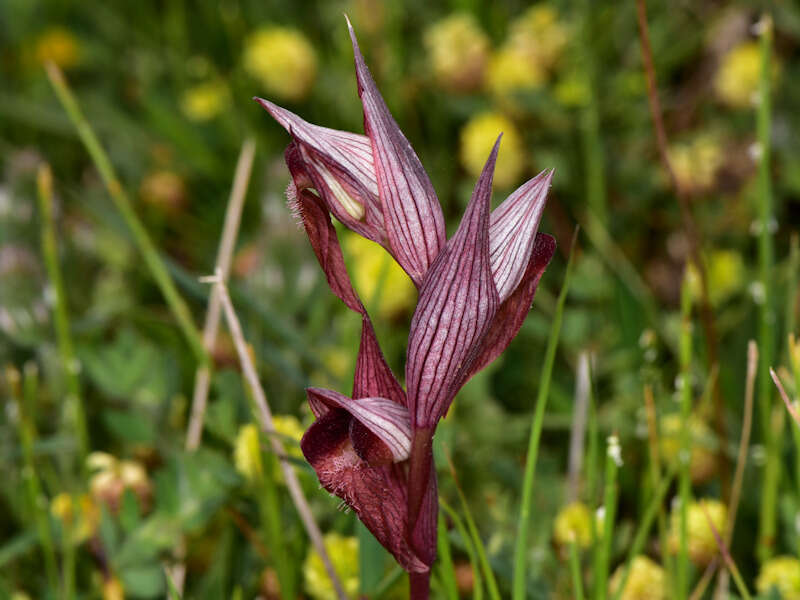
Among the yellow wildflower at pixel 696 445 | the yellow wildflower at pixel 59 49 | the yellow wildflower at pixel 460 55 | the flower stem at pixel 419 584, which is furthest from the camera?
the yellow wildflower at pixel 59 49

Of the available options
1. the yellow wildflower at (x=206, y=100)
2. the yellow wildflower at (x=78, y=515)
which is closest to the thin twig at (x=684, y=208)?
the yellow wildflower at (x=78, y=515)

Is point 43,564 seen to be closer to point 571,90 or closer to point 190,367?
point 190,367

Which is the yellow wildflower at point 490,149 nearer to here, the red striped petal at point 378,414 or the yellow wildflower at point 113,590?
the yellow wildflower at point 113,590

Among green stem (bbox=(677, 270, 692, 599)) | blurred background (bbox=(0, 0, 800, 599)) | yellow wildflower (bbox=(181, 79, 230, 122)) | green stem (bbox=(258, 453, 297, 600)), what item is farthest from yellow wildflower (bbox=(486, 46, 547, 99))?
green stem (bbox=(258, 453, 297, 600))

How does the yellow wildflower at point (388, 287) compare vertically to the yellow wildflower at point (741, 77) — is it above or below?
below

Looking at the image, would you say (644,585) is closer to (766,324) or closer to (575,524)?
(575,524)

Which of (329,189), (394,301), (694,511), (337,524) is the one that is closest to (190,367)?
(394,301)

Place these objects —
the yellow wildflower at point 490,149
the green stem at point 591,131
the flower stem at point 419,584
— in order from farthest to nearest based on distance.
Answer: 1. the yellow wildflower at point 490,149
2. the green stem at point 591,131
3. the flower stem at point 419,584
